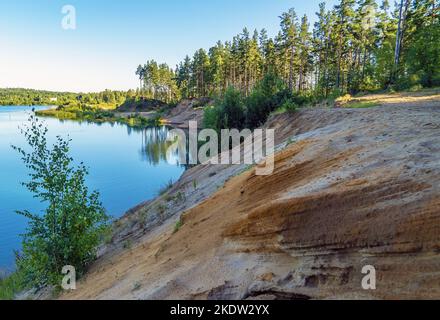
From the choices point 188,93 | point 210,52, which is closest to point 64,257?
point 210,52

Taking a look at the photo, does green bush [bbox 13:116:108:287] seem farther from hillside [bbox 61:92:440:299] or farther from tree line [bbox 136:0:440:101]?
tree line [bbox 136:0:440:101]

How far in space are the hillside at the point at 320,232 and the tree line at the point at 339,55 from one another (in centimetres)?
1986

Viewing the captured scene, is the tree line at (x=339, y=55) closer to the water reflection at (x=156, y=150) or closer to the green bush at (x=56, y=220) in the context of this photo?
the water reflection at (x=156, y=150)

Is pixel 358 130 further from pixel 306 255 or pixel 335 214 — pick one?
pixel 306 255

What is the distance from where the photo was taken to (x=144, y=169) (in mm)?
31828

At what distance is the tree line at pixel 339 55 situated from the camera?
2580cm

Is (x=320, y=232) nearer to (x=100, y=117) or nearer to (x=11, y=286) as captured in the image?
(x=11, y=286)

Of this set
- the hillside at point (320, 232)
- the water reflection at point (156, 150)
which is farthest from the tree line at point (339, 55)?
the hillside at point (320, 232)

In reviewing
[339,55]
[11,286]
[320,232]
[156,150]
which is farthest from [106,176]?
[339,55]

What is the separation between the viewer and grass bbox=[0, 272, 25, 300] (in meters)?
10.7

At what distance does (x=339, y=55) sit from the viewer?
1645 inches

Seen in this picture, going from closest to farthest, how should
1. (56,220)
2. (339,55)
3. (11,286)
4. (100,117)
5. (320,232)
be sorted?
(320,232) → (56,220) → (11,286) → (339,55) → (100,117)

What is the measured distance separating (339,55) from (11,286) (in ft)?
143

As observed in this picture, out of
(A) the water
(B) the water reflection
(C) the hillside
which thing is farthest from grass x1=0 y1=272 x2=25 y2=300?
(B) the water reflection
